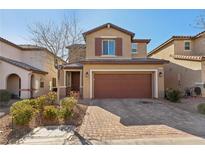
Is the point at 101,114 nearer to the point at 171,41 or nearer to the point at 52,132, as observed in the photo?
the point at 52,132

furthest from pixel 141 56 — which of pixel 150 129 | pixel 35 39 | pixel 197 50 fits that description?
pixel 150 129

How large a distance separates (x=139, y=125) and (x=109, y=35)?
40.3 ft

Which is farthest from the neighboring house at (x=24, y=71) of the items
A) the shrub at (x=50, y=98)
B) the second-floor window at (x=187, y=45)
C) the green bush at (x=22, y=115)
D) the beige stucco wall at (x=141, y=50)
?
the second-floor window at (x=187, y=45)

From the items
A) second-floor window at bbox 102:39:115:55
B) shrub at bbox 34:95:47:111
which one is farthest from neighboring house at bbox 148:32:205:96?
shrub at bbox 34:95:47:111

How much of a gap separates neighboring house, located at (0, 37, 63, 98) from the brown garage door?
4.21 metres

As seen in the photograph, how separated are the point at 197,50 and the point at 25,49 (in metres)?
19.9

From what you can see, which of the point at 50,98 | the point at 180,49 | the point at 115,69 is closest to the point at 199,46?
the point at 180,49

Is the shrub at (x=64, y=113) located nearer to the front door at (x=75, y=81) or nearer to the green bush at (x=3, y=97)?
the green bush at (x=3, y=97)

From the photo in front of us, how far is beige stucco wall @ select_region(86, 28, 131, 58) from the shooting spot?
1969 centimetres

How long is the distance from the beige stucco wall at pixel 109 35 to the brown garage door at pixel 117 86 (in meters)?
2.25

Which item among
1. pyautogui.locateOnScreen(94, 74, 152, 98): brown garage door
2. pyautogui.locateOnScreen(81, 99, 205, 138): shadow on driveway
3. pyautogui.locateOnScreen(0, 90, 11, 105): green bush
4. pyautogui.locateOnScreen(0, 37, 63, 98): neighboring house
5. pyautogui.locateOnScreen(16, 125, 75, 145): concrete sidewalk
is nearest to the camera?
pyautogui.locateOnScreen(16, 125, 75, 145): concrete sidewalk

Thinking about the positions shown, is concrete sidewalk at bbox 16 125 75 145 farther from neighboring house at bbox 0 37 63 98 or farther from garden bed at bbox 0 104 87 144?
neighboring house at bbox 0 37 63 98

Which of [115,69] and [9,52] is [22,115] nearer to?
[115,69]

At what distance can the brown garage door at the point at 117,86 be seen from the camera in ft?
61.8
